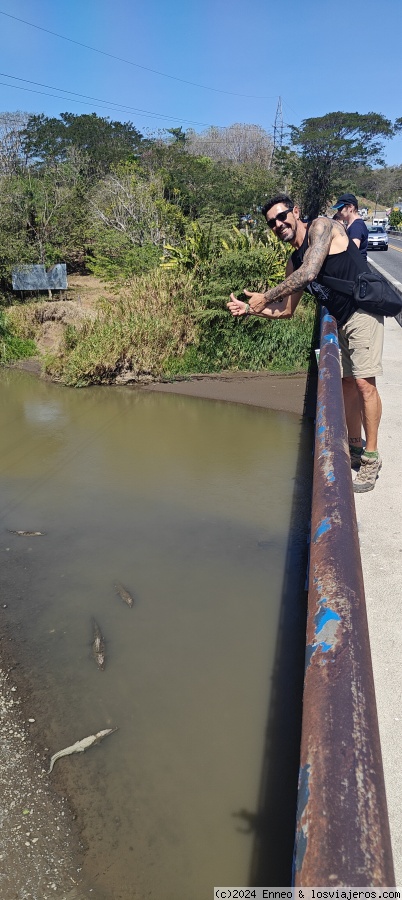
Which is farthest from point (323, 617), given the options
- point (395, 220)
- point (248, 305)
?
point (395, 220)

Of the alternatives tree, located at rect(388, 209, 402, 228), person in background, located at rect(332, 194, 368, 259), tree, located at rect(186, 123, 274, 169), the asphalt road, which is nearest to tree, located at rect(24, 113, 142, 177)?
tree, located at rect(186, 123, 274, 169)

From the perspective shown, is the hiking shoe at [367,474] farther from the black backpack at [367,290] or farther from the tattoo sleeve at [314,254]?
the tattoo sleeve at [314,254]

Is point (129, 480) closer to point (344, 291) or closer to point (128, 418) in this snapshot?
point (128, 418)

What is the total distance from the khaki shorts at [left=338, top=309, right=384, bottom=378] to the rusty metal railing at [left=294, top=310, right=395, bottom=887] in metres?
2.27

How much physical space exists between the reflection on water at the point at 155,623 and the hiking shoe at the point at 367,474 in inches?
35.4

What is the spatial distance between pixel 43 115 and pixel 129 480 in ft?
157

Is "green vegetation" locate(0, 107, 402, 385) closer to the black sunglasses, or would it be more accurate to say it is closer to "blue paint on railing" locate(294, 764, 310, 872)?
the black sunglasses

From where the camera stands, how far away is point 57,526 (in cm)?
532

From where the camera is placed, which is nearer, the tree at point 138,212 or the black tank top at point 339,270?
the black tank top at point 339,270

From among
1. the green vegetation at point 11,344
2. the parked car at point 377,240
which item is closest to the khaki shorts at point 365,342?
the green vegetation at point 11,344

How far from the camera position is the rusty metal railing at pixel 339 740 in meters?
0.86

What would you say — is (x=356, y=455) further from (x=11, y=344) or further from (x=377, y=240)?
(x=377, y=240)

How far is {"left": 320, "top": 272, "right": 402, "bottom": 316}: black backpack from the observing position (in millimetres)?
3531

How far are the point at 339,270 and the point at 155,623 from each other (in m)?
2.42
